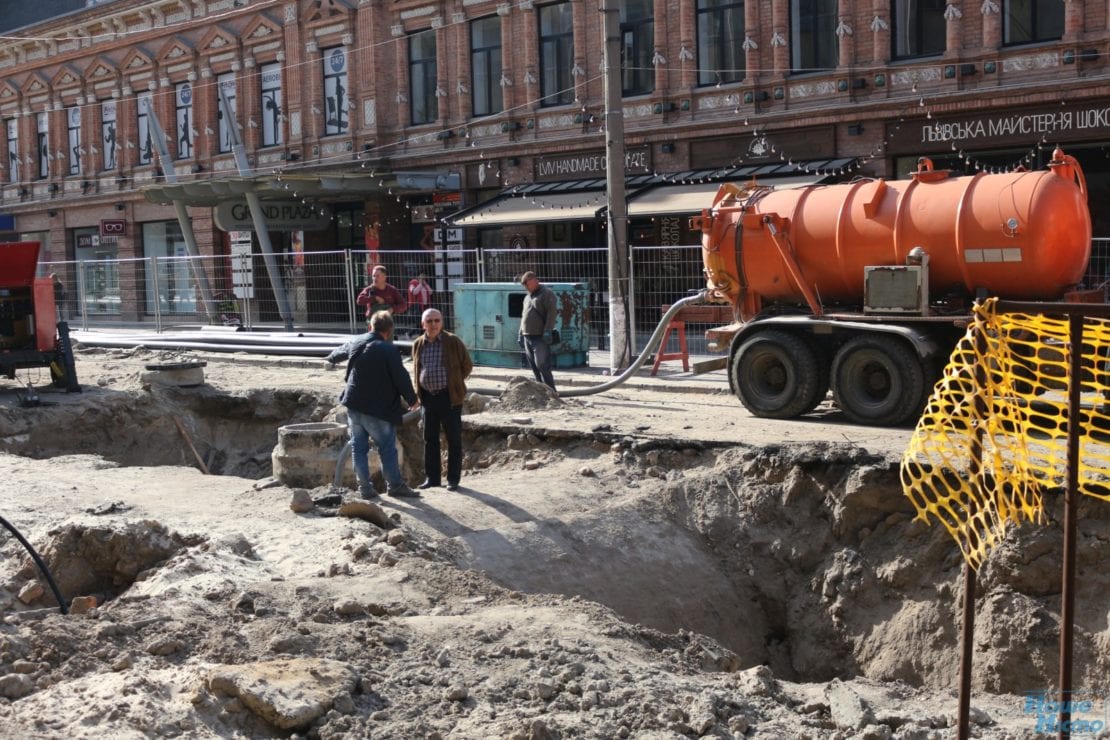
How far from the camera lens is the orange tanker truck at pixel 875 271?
12445 millimetres

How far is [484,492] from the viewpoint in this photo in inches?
430

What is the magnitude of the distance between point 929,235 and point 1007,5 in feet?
30.6

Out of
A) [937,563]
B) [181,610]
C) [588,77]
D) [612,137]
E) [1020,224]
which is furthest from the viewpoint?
[588,77]

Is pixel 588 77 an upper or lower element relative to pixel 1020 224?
upper

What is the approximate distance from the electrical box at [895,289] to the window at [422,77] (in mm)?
18442

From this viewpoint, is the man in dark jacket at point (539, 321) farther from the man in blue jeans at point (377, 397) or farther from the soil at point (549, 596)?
the man in blue jeans at point (377, 397)

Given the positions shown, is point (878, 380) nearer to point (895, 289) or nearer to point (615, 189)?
point (895, 289)

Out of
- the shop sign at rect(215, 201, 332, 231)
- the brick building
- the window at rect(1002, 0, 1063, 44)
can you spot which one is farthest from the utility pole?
the shop sign at rect(215, 201, 332, 231)

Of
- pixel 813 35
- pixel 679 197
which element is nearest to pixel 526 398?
pixel 679 197

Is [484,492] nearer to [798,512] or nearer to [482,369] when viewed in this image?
[798,512]

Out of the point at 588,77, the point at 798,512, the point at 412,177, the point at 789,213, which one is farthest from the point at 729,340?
the point at 412,177

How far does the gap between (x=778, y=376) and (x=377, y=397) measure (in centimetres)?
556

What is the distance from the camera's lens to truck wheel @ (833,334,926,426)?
42.1 ft

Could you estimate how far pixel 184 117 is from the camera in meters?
→ 36.3
